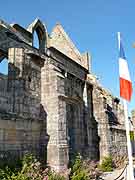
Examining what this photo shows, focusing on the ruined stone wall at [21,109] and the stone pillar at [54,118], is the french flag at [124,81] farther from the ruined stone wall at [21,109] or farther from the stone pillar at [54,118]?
the ruined stone wall at [21,109]

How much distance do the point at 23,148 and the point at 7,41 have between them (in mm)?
4319

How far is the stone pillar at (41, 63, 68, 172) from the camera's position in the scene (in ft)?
32.2

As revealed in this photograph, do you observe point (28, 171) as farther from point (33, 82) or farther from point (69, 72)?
point (69, 72)

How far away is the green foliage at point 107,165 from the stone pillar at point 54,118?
4.36 m

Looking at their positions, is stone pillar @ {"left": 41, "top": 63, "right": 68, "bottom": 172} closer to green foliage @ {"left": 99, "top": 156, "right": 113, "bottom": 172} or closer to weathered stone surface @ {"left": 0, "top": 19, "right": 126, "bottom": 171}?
weathered stone surface @ {"left": 0, "top": 19, "right": 126, "bottom": 171}

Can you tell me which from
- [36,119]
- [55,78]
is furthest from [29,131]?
[55,78]

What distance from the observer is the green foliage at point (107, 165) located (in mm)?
13464

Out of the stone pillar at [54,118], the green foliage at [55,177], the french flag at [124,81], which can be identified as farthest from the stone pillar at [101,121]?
the french flag at [124,81]

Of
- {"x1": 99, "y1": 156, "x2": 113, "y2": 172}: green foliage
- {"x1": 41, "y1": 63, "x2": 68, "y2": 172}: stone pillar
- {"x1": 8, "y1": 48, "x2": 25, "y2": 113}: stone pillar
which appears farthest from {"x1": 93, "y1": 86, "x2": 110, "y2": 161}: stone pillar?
{"x1": 8, "y1": 48, "x2": 25, "y2": 113}: stone pillar

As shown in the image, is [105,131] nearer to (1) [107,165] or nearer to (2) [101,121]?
(2) [101,121]

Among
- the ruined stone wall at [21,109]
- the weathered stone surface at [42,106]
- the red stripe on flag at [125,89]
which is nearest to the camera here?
the red stripe on flag at [125,89]

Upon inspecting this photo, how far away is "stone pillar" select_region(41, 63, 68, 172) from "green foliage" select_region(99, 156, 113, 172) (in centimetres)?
436

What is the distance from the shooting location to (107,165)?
13836mm

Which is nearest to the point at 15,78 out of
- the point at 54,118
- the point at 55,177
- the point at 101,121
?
the point at 54,118
